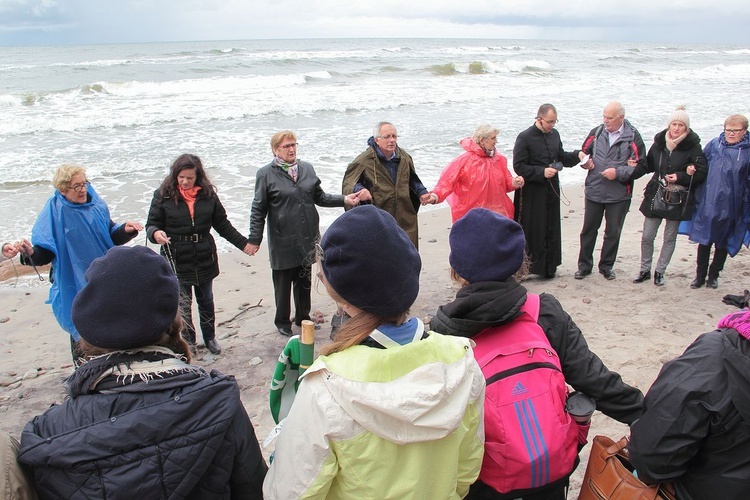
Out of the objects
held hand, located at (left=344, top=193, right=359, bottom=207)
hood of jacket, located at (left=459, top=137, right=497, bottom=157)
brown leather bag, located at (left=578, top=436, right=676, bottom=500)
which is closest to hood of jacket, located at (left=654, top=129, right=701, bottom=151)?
hood of jacket, located at (left=459, top=137, right=497, bottom=157)

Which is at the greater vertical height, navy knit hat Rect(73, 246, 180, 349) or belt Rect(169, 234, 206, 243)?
navy knit hat Rect(73, 246, 180, 349)

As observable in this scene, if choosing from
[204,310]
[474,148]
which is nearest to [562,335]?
[204,310]

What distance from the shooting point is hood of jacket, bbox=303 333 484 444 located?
157cm

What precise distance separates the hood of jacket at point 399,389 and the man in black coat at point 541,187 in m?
4.92

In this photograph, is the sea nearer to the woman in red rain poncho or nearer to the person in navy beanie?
the woman in red rain poncho

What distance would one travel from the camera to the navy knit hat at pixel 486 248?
2.17 m

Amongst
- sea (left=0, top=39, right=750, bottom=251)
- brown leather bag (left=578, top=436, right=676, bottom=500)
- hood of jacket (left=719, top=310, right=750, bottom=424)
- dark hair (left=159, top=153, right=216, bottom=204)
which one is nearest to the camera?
hood of jacket (left=719, top=310, right=750, bottom=424)

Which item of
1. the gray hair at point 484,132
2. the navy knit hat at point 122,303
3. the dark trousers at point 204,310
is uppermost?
the navy knit hat at point 122,303

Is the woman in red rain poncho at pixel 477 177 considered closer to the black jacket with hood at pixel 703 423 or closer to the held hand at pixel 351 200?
the held hand at pixel 351 200

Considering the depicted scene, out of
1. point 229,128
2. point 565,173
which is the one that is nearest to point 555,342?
point 565,173

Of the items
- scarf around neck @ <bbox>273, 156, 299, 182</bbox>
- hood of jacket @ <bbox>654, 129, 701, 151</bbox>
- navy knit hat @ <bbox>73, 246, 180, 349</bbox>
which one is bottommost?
scarf around neck @ <bbox>273, 156, 299, 182</bbox>

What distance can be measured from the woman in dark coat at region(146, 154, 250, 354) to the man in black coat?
129 inches

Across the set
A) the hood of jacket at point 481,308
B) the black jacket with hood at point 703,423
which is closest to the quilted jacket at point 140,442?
the hood of jacket at point 481,308

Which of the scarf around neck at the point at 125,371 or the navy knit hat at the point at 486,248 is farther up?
the navy knit hat at the point at 486,248
